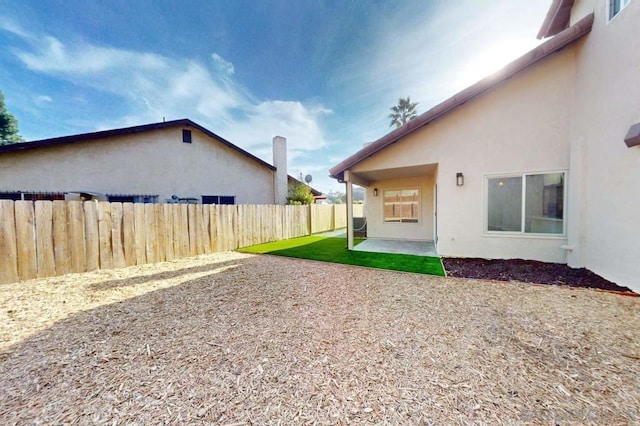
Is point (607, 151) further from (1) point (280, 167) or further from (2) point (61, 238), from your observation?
(1) point (280, 167)

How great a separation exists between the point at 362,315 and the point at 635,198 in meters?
5.46

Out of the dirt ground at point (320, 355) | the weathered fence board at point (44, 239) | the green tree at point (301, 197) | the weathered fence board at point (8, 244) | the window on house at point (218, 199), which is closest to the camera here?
the dirt ground at point (320, 355)

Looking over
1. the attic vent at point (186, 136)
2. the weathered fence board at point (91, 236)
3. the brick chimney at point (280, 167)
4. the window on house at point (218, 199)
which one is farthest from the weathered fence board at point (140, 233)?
the brick chimney at point (280, 167)

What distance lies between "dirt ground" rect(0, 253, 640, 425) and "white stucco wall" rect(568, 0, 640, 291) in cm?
135

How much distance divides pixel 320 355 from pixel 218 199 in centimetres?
1252

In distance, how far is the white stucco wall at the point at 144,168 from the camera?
8570 millimetres

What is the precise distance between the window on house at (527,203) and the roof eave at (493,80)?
2.45 meters

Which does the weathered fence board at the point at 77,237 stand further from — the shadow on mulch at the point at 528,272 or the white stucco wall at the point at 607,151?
the white stucco wall at the point at 607,151

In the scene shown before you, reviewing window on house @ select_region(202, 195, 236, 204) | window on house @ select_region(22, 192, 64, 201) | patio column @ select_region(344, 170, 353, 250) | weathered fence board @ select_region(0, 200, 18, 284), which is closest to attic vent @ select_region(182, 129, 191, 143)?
window on house @ select_region(202, 195, 236, 204)

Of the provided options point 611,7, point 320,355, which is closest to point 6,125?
point 320,355

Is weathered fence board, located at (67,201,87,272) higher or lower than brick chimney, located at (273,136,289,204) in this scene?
lower

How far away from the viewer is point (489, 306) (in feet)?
12.3

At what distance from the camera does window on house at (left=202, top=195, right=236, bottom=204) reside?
12.8m

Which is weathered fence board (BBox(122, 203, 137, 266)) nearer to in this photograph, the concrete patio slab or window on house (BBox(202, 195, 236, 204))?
window on house (BBox(202, 195, 236, 204))
